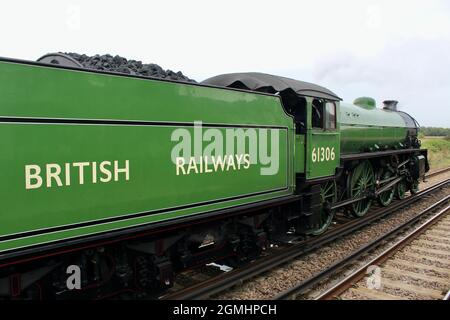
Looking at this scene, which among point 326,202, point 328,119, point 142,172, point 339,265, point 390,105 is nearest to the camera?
point 142,172

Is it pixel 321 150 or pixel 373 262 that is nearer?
pixel 373 262

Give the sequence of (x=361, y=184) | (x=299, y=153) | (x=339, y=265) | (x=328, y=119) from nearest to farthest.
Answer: (x=339, y=265), (x=299, y=153), (x=328, y=119), (x=361, y=184)

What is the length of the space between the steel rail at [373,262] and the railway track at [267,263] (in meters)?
1.13

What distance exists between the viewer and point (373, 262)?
6.59 meters

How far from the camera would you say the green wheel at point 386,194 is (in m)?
11.6

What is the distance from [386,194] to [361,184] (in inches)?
94.3

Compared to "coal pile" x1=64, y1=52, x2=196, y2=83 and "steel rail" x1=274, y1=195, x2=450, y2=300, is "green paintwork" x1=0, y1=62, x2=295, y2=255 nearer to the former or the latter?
"coal pile" x1=64, y1=52, x2=196, y2=83

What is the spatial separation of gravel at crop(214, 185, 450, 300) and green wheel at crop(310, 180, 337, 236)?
0.40 metres

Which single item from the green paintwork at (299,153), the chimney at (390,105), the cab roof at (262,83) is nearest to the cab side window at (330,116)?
the cab roof at (262,83)

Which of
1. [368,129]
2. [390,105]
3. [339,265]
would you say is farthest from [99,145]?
[390,105]

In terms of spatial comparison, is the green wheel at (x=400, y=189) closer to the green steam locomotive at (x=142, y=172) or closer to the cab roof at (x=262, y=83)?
the green steam locomotive at (x=142, y=172)

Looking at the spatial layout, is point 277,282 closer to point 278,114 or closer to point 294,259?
point 294,259

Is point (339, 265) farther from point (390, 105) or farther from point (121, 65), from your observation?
point (390, 105)

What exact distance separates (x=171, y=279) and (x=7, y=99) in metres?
2.87
